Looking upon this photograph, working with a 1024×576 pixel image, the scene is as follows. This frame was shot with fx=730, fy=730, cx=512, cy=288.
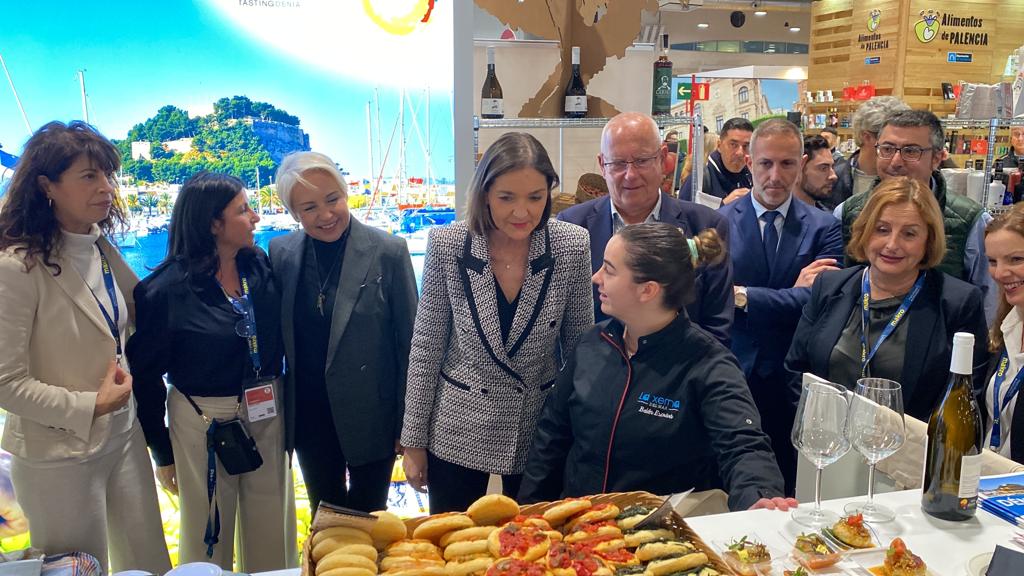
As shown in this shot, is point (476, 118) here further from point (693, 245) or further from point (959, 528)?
point (959, 528)

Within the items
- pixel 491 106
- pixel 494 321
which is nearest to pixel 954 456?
pixel 494 321

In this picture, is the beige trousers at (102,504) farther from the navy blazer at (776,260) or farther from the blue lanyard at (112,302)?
the navy blazer at (776,260)

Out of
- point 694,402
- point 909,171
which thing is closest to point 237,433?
point 694,402

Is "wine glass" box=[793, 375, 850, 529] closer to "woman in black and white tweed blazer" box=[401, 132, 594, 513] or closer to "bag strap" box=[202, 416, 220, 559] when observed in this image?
"woman in black and white tweed blazer" box=[401, 132, 594, 513]

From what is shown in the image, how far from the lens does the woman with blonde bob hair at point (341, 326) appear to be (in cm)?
238

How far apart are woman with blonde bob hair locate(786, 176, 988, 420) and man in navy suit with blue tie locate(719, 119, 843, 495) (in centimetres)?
43

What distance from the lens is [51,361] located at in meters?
2.15

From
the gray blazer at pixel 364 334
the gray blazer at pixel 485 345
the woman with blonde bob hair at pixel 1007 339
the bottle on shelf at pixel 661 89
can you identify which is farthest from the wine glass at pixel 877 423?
the bottle on shelf at pixel 661 89

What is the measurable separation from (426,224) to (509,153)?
1.27 metres

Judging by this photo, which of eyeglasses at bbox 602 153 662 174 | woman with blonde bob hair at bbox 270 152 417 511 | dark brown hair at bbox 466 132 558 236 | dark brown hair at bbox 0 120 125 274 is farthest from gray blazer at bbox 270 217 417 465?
eyeglasses at bbox 602 153 662 174

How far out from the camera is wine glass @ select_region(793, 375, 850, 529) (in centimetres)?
141

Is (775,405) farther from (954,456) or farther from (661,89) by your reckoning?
(661,89)

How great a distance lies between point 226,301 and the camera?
235 cm

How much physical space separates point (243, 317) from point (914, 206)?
209 centimetres
